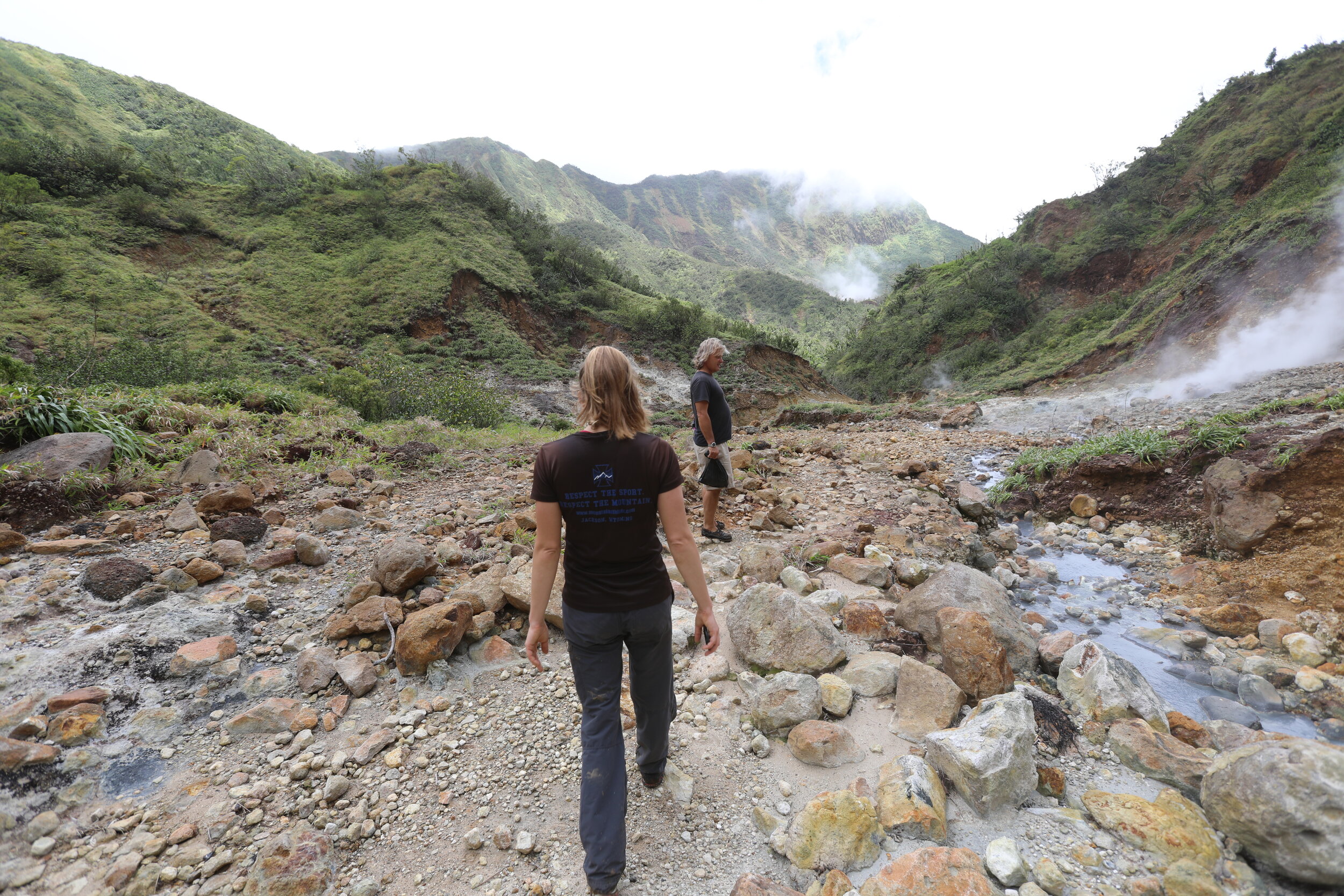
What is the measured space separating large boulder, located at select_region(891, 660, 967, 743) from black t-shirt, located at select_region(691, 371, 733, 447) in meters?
2.53

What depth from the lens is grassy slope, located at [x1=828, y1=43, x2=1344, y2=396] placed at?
16531 mm

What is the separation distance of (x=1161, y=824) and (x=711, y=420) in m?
3.59

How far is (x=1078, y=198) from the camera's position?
1112 inches

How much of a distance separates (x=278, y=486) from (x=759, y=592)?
5.11 meters

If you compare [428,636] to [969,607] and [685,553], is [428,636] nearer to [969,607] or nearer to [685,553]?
[685,553]

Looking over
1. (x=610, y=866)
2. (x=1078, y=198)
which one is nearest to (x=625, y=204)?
(x=1078, y=198)

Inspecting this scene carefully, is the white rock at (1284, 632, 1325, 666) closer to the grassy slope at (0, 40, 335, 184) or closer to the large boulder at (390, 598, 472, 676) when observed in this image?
the large boulder at (390, 598, 472, 676)

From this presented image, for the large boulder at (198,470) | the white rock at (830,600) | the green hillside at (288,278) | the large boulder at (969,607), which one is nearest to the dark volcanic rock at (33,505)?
the large boulder at (198,470)

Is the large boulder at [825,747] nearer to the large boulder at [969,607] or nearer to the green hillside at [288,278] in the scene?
the large boulder at [969,607]

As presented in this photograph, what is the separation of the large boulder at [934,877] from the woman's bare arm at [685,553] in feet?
2.94

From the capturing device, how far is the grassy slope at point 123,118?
2833cm

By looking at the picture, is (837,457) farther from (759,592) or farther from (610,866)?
(610,866)

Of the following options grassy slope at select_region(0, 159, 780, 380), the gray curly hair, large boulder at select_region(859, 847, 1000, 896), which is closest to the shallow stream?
large boulder at select_region(859, 847, 1000, 896)

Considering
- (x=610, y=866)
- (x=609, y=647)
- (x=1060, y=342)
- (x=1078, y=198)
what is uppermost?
(x=1078, y=198)
